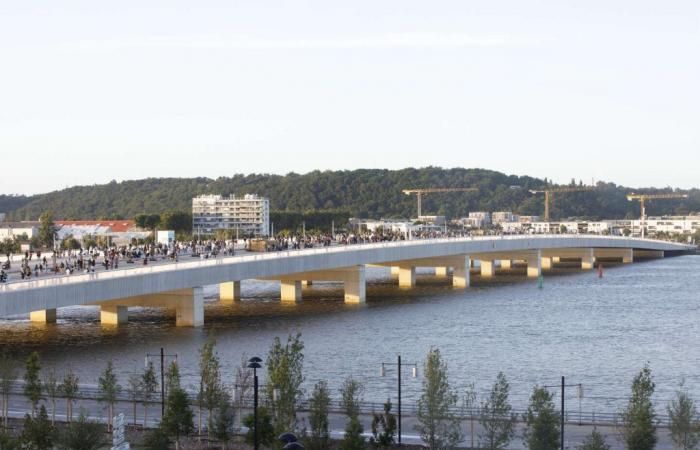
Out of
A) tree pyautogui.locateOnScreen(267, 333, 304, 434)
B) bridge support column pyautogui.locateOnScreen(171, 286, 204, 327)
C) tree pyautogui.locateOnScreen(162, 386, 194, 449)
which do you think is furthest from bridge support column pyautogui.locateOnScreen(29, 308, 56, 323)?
tree pyautogui.locateOnScreen(162, 386, 194, 449)

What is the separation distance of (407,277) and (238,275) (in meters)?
42.5

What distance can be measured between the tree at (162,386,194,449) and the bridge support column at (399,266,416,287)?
3074 inches

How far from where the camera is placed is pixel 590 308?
8194 cm

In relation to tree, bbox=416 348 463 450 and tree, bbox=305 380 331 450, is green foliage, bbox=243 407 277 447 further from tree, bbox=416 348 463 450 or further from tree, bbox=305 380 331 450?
tree, bbox=416 348 463 450

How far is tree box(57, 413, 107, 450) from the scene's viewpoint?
1109 inches

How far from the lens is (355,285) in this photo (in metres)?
87.5

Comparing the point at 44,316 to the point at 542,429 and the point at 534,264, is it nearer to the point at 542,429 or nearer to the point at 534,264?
the point at 542,429

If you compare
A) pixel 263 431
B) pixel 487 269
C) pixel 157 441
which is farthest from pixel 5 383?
pixel 487 269

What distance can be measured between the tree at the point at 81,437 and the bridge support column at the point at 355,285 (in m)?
58.2

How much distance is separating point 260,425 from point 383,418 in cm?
369

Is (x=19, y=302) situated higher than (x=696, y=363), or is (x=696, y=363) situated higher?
(x=19, y=302)

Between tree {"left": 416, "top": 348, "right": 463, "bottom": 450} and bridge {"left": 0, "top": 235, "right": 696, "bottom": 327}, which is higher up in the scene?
bridge {"left": 0, "top": 235, "right": 696, "bottom": 327}

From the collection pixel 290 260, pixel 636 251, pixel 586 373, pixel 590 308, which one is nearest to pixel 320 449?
pixel 586 373

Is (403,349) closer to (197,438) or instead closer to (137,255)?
(197,438)
